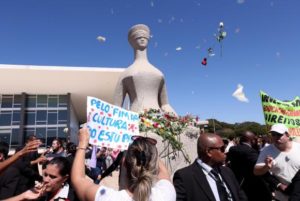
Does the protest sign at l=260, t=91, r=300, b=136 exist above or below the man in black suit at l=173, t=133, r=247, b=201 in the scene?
above

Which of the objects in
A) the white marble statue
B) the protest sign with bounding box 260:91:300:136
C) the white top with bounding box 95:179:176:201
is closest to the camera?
the white top with bounding box 95:179:176:201

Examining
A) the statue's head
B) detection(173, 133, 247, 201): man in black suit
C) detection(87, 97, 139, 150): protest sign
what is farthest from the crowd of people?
the statue's head

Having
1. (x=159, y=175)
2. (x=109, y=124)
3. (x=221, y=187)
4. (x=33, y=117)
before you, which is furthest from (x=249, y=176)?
(x=33, y=117)

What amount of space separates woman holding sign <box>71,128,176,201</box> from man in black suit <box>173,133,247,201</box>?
67 centimetres

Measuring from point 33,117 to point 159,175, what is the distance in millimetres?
31413

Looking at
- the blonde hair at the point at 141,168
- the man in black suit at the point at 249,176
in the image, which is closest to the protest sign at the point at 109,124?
the blonde hair at the point at 141,168

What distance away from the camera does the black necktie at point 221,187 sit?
264 cm

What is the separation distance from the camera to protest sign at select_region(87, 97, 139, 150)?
3374mm

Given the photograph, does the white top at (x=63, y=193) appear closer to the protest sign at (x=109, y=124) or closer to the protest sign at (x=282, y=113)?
the protest sign at (x=109, y=124)

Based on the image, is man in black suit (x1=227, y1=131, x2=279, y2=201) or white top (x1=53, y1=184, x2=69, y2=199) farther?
man in black suit (x1=227, y1=131, x2=279, y2=201)

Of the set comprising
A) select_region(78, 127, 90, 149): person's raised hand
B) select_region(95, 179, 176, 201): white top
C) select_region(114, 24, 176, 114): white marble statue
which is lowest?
select_region(95, 179, 176, 201): white top

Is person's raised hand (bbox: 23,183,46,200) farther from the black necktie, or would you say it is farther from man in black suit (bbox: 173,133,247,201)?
the black necktie

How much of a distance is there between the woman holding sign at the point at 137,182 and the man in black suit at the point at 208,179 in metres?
0.67

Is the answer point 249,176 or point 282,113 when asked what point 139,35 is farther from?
point 249,176
